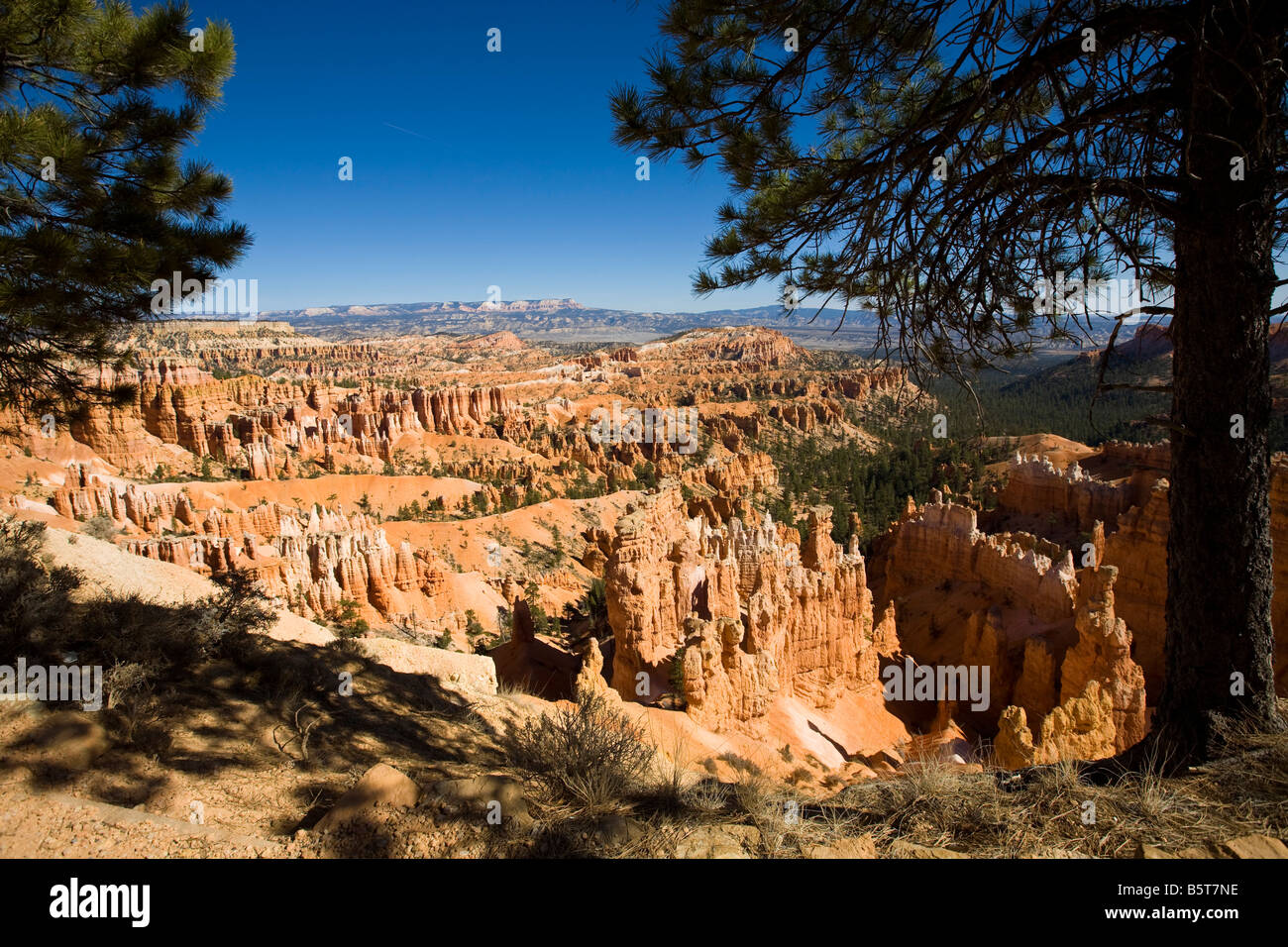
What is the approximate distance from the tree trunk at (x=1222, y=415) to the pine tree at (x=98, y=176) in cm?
680

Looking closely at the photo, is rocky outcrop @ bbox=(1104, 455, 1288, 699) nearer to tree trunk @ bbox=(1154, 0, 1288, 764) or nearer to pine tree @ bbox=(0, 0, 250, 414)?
tree trunk @ bbox=(1154, 0, 1288, 764)

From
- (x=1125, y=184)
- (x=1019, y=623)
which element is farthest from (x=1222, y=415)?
(x=1019, y=623)

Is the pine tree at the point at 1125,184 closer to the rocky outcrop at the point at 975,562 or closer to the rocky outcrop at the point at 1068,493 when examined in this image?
the rocky outcrop at the point at 975,562

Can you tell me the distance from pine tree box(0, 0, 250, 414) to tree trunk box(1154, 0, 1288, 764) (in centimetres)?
680

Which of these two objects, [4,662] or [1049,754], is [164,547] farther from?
[1049,754]

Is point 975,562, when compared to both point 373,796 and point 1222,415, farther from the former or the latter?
point 373,796

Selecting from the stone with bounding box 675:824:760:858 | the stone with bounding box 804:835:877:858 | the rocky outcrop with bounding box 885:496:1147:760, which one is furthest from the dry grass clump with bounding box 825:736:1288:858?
the rocky outcrop with bounding box 885:496:1147:760

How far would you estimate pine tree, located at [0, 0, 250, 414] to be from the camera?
160 inches

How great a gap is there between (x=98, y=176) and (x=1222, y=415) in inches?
315

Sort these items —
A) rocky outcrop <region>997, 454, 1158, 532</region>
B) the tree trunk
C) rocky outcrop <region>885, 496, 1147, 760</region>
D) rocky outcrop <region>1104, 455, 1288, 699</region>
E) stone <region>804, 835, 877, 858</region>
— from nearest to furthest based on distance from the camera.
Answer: stone <region>804, 835, 877, 858</region> → the tree trunk → rocky outcrop <region>885, 496, 1147, 760</region> → rocky outcrop <region>1104, 455, 1288, 699</region> → rocky outcrop <region>997, 454, 1158, 532</region>

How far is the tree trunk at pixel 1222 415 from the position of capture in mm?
3656

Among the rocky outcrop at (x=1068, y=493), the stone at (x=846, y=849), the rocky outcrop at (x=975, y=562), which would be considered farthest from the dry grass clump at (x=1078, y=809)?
the rocky outcrop at (x=1068, y=493)

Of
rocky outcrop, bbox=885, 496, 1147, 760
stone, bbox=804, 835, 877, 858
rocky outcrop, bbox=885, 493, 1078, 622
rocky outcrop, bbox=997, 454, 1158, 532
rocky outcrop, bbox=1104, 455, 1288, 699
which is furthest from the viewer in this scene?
rocky outcrop, bbox=997, 454, 1158, 532

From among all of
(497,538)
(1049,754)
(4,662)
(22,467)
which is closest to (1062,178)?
(4,662)
